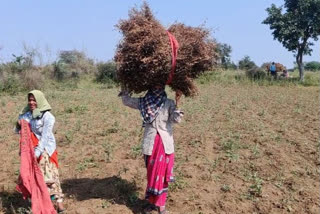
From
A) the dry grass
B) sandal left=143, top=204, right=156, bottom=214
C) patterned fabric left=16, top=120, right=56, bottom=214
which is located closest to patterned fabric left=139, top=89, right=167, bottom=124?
sandal left=143, top=204, right=156, bottom=214

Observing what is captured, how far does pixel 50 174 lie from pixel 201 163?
237cm

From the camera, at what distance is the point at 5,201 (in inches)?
188

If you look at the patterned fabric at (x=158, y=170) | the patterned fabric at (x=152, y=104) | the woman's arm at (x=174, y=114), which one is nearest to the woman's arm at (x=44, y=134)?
the patterned fabric at (x=152, y=104)

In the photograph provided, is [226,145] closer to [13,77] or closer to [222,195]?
[222,195]

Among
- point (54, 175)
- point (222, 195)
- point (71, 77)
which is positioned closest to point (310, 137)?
point (222, 195)

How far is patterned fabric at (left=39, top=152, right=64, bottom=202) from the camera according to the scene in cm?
416

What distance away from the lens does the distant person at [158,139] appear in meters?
4.02

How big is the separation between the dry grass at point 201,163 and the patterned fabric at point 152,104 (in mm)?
1153

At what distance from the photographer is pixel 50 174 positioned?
166 inches

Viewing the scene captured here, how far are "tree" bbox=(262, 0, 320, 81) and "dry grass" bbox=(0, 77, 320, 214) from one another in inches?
510

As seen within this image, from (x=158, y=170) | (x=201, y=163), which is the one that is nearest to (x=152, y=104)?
(x=158, y=170)

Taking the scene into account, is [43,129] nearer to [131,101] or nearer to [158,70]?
[131,101]

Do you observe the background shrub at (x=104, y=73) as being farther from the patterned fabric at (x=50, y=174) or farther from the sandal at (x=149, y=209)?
the sandal at (x=149, y=209)

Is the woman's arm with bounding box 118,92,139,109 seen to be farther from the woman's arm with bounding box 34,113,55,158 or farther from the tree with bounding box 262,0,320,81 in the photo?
the tree with bounding box 262,0,320,81
